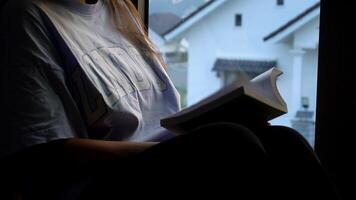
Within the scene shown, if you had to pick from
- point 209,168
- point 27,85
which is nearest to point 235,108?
point 209,168

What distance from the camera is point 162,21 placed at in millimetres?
1673

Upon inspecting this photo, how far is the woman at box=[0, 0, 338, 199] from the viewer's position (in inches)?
26.2

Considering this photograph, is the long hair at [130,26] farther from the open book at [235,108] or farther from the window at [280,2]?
the window at [280,2]

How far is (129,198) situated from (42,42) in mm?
320

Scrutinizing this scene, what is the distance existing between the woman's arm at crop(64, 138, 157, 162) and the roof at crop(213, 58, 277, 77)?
998 millimetres

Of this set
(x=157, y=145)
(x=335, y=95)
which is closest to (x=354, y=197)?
(x=335, y=95)

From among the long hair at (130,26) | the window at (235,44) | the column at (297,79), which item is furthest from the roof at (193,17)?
the long hair at (130,26)

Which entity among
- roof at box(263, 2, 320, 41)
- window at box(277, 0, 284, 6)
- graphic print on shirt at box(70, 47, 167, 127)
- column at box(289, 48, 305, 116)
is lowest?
column at box(289, 48, 305, 116)

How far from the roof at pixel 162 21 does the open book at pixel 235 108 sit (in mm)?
699

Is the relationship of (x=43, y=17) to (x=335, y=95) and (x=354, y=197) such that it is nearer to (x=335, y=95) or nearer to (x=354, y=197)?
(x=335, y=95)

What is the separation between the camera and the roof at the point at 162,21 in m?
1.50

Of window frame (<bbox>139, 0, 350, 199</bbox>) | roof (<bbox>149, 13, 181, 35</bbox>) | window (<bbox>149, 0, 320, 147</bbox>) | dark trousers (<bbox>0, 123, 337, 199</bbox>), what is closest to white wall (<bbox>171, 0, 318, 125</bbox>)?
window (<bbox>149, 0, 320, 147</bbox>)

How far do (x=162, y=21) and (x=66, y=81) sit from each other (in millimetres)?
910

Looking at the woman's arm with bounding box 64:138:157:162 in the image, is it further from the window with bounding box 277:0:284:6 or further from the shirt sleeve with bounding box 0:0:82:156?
the window with bounding box 277:0:284:6
